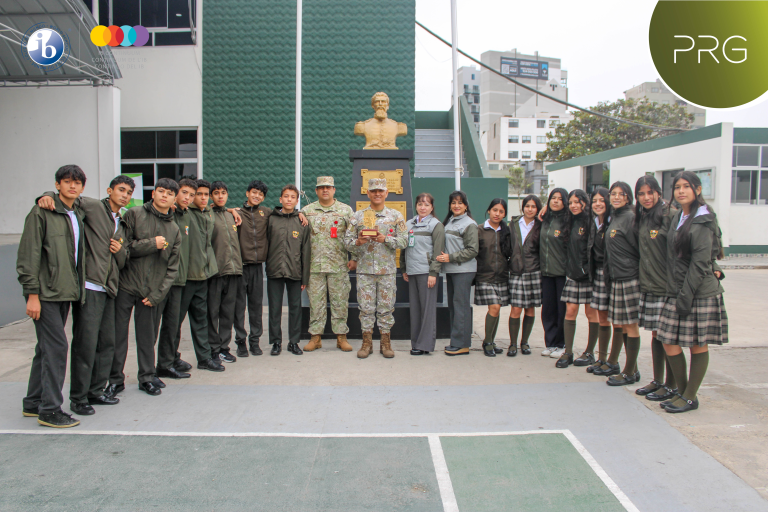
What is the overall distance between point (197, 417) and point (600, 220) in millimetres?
4016

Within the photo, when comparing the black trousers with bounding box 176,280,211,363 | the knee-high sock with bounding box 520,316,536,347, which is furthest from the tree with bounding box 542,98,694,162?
the black trousers with bounding box 176,280,211,363

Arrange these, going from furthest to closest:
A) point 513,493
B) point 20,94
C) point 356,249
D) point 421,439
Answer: point 20,94, point 356,249, point 421,439, point 513,493

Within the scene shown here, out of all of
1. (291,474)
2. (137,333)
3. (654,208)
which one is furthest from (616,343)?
(137,333)

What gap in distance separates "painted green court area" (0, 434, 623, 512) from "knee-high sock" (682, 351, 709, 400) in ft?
4.20

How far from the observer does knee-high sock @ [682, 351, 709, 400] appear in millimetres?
4215

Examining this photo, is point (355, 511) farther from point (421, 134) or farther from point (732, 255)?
point (732, 255)

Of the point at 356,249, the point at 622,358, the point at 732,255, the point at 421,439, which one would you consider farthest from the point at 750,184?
the point at 421,439

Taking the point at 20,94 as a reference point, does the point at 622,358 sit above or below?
below

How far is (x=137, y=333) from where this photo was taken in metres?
4.69

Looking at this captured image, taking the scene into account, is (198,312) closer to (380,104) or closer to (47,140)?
(380,104)

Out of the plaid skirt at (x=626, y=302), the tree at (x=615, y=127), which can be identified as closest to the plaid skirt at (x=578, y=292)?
the plaid skirt at (x=626, y=302)

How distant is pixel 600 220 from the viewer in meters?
5.32

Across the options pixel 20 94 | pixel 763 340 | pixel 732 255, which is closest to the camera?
pixel 763 340

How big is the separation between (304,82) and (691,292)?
11.4 m
